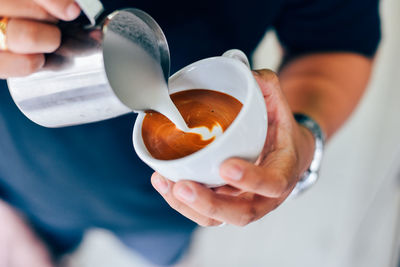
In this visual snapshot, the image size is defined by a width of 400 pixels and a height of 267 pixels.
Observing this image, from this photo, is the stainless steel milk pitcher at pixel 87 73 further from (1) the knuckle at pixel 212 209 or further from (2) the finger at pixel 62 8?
(1) the knuckle at pixel 212 209

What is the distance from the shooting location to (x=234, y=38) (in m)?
0.55

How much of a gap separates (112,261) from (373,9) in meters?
0.86

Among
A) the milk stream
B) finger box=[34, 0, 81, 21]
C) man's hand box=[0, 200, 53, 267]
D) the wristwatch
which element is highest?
finger box=[34, 0, 81, 21]

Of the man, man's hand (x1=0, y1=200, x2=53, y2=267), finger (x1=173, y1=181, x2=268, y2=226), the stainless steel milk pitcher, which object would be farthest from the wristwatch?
man's hand (x1=0, y1=200, x2=53, y2=267)

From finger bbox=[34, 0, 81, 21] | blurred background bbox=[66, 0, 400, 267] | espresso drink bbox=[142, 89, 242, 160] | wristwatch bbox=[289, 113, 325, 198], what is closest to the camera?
finger bbox=[34, 0, 81, 21]

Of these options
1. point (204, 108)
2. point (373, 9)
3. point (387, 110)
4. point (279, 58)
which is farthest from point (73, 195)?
point (387, 110)

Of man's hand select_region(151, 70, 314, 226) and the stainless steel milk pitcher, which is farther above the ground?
the stainless steel milk pitcher

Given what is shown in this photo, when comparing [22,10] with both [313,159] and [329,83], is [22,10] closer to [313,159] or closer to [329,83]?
[313,159]

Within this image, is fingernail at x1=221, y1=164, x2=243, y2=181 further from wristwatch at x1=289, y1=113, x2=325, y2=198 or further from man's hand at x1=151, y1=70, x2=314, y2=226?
wristwatch at x1=289, y1=113, x2=325, y2=198

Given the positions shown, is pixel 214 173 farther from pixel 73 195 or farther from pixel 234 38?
pixel 73 195

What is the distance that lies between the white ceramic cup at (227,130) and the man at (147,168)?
0.01m

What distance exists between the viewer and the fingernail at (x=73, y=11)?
0.91 feet

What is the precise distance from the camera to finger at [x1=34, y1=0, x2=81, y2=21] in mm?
275

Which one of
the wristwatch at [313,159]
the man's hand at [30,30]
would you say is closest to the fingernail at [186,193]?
the man's hand at [30,30]
